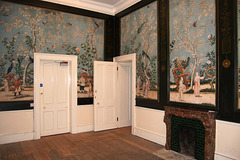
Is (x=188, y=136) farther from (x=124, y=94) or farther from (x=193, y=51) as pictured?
(x=124, y=94)

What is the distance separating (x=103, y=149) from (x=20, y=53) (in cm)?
326

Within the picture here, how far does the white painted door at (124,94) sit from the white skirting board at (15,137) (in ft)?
8.92

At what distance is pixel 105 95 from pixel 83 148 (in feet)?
6.48

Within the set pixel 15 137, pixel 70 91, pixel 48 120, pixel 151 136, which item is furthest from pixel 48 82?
pixel 151 136

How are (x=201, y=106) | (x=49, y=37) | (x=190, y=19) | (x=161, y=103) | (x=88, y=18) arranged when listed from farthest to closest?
1. (x=88, y=18)
2. (x=49, y=37)
3. (x=161, y=103)
4. (x=190, y=19)
5. (x=201, y=106)

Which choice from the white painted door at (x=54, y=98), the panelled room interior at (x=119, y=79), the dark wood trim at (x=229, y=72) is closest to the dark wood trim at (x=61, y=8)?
the panelled room interior at (x=119, y=79)

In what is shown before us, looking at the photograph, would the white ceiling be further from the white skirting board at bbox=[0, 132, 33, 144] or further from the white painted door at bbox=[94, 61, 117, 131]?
the white skirting board at bbox=[0, 132, 33, 144]

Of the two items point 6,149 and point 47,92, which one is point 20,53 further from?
point 6,149

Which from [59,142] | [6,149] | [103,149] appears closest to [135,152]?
[103,149]

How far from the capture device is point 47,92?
17.6 feet

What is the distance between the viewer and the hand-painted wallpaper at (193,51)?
349cm

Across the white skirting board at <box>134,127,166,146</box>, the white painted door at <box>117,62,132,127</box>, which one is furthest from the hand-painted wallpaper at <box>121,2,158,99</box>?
the white skirting board at <box>134,127,166,146</box>

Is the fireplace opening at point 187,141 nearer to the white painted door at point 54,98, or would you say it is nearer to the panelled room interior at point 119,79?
the panelled room interior at point 119,79

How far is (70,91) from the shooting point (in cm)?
561
